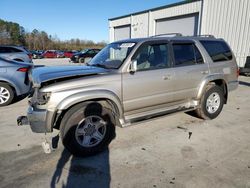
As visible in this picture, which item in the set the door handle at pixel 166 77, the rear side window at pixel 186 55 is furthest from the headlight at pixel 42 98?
the rear side window at pixel 186 55

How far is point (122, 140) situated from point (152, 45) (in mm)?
1941

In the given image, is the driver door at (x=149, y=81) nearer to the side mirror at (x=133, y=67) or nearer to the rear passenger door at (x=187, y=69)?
the side mirror at (x=133, y=67)

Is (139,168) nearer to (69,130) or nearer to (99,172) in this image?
(99,172)

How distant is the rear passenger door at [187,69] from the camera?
4293mm

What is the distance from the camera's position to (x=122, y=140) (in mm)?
3963

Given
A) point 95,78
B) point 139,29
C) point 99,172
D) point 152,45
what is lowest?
point 99,172

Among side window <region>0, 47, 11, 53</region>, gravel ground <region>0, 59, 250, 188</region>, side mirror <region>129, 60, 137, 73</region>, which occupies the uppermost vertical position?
side window <region>0, 47, 11, 53</region>

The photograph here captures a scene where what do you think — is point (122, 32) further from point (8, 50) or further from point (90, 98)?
point (90, 98)

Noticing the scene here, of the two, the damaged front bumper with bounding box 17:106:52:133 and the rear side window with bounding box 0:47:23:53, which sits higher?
the rear side window with bounding box 0:47:23:53

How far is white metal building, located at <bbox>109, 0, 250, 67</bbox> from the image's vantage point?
12867 millimetres

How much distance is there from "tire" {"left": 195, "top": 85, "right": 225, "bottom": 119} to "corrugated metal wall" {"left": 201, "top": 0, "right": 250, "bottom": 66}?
9.71 m

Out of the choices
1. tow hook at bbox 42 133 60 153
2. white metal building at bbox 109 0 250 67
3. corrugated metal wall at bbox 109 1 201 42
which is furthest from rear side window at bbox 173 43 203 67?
corrugated metal wall at bbox 109 1 201 42

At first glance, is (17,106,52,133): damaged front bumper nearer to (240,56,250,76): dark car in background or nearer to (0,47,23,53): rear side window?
(0,47,23,53): rear side window

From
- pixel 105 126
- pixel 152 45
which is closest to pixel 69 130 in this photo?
pixel 105 126
